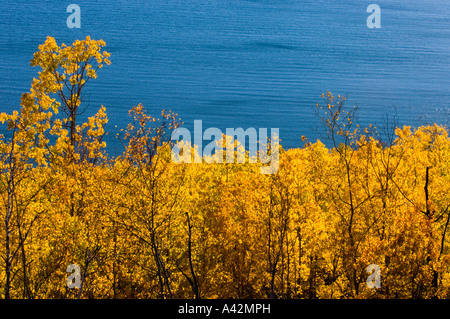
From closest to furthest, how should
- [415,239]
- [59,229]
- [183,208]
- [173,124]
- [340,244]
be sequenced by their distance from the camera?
[173,124] → [415,239] → [59,229] → [340,244] → [183,208]

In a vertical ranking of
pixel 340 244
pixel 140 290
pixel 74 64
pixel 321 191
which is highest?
pixel 74 64

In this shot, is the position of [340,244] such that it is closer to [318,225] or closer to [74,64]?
[318,225]

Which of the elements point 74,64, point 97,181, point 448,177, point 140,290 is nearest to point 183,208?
point 140,290

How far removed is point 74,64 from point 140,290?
16.6 m

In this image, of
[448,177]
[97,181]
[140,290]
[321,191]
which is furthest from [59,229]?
[448,177]

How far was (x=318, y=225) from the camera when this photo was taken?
1268 inches

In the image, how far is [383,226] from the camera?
2767 cm

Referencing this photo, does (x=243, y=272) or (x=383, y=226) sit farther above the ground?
(x=383, y=226)

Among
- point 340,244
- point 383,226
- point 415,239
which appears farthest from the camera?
point 340,244

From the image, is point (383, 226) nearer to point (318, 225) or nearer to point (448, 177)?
point (318, 225)
